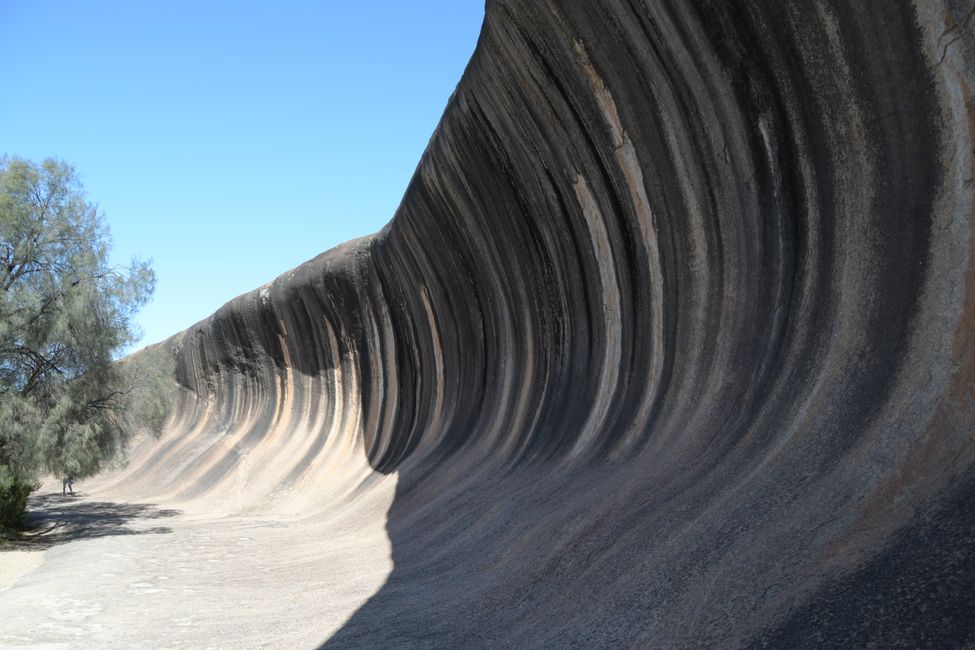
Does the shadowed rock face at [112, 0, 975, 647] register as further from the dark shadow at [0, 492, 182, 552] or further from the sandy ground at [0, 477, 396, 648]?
the dark shadow at [0, 492, 182, 552]

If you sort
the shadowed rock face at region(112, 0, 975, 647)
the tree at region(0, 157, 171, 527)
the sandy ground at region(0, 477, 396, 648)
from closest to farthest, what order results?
1. the shadowed rock face at region(112, 0, 975, 647)
2. the sandy ground at region(0, 477, 396, 648)
3. the tree at region(0, 157, 171, 527)

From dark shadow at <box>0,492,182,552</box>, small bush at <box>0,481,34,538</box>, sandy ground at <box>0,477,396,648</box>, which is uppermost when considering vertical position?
small bush at <box>0,481,34,538</box>

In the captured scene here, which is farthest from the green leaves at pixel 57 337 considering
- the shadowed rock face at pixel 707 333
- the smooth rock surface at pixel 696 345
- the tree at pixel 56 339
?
the shadowed rock face at pixel 707 333

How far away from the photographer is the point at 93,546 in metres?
10.7

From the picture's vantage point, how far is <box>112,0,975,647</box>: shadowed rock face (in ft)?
11.0

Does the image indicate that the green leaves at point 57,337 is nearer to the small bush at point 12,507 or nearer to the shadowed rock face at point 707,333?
the small bush at point 12,507

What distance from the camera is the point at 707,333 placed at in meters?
5.91

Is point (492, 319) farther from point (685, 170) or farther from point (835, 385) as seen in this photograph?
point (835, 385)

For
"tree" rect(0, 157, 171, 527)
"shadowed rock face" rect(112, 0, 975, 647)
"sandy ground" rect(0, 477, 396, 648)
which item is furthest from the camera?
"tree" rect(0, 157, 171, 527)

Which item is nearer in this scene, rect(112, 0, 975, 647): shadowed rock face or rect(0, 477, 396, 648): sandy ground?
rect(112, 0, 975, 647): shadowed rock face

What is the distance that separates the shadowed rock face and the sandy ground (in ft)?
1.51

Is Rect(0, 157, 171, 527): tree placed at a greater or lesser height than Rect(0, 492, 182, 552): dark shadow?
greater

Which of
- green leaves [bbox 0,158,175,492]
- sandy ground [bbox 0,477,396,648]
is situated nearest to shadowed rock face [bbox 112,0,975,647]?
sandy ground [bbox 0,477,396,648]

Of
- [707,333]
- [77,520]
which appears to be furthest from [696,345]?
[77,520]
